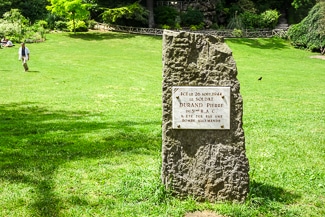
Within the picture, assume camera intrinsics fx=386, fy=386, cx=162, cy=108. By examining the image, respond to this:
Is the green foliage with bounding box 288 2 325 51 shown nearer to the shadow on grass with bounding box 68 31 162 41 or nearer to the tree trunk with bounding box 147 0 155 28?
the shadow on grass with bounding box 68 31 162 41

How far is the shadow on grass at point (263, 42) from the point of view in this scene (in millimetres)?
41812

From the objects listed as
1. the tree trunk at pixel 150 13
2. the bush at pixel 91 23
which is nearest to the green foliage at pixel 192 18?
the tree trunk at pixel 150 13

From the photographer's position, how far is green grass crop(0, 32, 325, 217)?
5.51 m

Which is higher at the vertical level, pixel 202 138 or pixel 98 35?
pixel 98 35

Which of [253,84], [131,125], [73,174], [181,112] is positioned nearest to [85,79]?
[253,84]

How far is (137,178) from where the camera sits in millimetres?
6277

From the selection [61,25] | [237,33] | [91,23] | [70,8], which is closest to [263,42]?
[237,33]

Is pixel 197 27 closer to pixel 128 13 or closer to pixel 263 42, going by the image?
pixel 263 42

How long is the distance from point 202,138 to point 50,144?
4.19m

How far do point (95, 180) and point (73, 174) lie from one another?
0.47m

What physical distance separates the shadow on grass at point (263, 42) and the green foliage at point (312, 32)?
4.63 feet

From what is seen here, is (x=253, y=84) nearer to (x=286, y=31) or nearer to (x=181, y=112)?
(x=181, y=112)

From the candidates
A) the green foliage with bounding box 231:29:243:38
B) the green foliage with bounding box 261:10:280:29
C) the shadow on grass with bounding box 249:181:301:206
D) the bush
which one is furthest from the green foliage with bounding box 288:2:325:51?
the shadow on grass with bounding box 249:181:301:206

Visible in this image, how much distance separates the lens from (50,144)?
8.41 m
